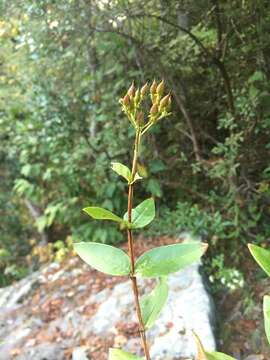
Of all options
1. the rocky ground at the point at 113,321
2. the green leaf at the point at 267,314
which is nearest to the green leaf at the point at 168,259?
the green leaf at the point at 267,314

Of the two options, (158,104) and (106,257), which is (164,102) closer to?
(158,104)

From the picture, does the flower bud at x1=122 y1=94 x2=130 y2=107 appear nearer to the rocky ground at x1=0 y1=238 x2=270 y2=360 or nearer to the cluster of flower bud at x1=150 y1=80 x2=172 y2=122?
the cluster of flower bud at x1=150 y1=80 x2=172 y2=122

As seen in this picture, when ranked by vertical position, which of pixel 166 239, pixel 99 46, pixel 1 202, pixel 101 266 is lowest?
pixel 101 266

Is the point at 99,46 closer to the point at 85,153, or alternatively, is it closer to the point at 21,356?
the point at 85,153

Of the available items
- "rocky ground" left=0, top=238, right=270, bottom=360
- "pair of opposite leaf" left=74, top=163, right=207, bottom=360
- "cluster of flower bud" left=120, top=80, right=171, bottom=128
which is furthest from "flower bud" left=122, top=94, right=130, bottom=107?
"rocky ground" left=0, top=238, right=270, bottom=360

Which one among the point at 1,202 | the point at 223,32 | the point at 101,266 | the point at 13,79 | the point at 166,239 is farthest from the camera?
the point at 1,202

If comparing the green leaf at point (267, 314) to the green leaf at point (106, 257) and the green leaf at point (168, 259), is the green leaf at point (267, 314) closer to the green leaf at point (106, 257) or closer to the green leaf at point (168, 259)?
the green leaf at point (168, 259)

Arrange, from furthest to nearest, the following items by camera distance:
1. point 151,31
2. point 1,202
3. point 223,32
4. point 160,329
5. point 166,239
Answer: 1. point 1,202
2. point 166,239
3. point 151,31
4. point 223,32
5. point 160,329

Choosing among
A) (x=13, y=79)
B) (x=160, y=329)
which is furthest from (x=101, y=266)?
(x=13, y=79)

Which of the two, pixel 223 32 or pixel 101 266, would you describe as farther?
pixel 223 32
